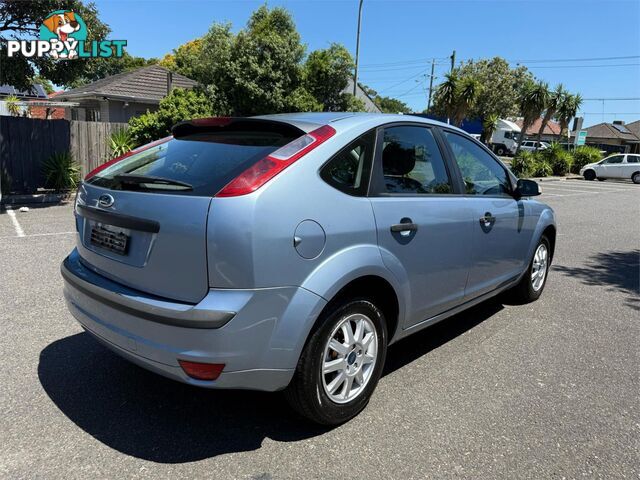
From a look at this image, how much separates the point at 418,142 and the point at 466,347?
1.74 m

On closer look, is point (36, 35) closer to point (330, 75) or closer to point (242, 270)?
point (242, 270)

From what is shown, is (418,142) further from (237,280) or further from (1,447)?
(1,447)

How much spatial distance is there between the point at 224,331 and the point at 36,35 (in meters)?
10.1

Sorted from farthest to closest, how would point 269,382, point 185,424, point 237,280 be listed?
point 185,424 → point 269,382 → point 237,280

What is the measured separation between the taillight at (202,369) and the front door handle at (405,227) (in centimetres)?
126

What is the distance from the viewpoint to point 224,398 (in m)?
3.09

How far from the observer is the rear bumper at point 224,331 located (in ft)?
7.32

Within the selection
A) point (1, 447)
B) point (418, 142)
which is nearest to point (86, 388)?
point (1, 447)

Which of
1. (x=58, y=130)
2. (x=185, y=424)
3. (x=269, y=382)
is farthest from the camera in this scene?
(x=58, y=130)

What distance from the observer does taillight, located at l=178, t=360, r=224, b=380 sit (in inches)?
89.5

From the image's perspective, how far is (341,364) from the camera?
8.87 feet

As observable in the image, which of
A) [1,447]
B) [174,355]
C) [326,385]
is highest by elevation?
[174,355]

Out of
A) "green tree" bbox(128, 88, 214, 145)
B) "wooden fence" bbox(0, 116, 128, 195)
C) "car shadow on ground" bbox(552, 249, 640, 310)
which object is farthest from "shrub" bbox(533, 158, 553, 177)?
"wooden fence" bbox(0, 116, 128, 195)

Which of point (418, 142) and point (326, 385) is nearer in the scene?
point (326, 385)
